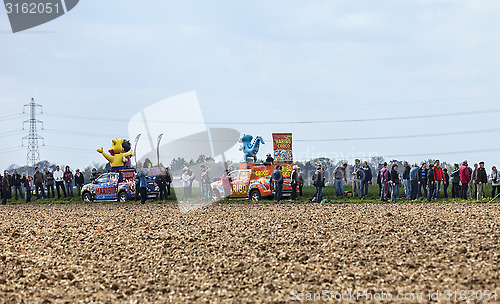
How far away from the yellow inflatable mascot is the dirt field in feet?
51.0

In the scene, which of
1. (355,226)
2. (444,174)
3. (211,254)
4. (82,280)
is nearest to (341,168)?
(444,174)

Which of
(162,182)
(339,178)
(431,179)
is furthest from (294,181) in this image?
(162,182)

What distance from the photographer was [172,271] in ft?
37.0

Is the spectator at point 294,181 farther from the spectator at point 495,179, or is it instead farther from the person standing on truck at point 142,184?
the spectator at point 495,179

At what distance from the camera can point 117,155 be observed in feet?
114

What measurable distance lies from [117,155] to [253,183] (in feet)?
28.3

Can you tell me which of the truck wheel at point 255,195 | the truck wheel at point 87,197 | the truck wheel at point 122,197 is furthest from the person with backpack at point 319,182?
the truck wheel at point 87,197

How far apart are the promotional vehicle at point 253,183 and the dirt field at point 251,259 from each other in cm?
1081

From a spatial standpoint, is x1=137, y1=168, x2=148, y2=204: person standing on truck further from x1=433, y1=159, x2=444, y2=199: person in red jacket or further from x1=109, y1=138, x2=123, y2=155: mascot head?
x1=433, y1=159, x2=444, y2=199: person in red jacket

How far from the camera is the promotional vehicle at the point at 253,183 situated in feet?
97.8

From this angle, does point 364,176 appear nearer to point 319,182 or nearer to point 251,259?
point 319,182

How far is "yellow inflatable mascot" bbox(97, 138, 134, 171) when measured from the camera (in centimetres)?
3462

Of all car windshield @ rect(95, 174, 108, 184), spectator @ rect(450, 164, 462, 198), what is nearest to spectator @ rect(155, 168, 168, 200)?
car windshield @ rect(95, 174, 108, 184)

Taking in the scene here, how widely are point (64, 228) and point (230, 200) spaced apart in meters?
12.3
